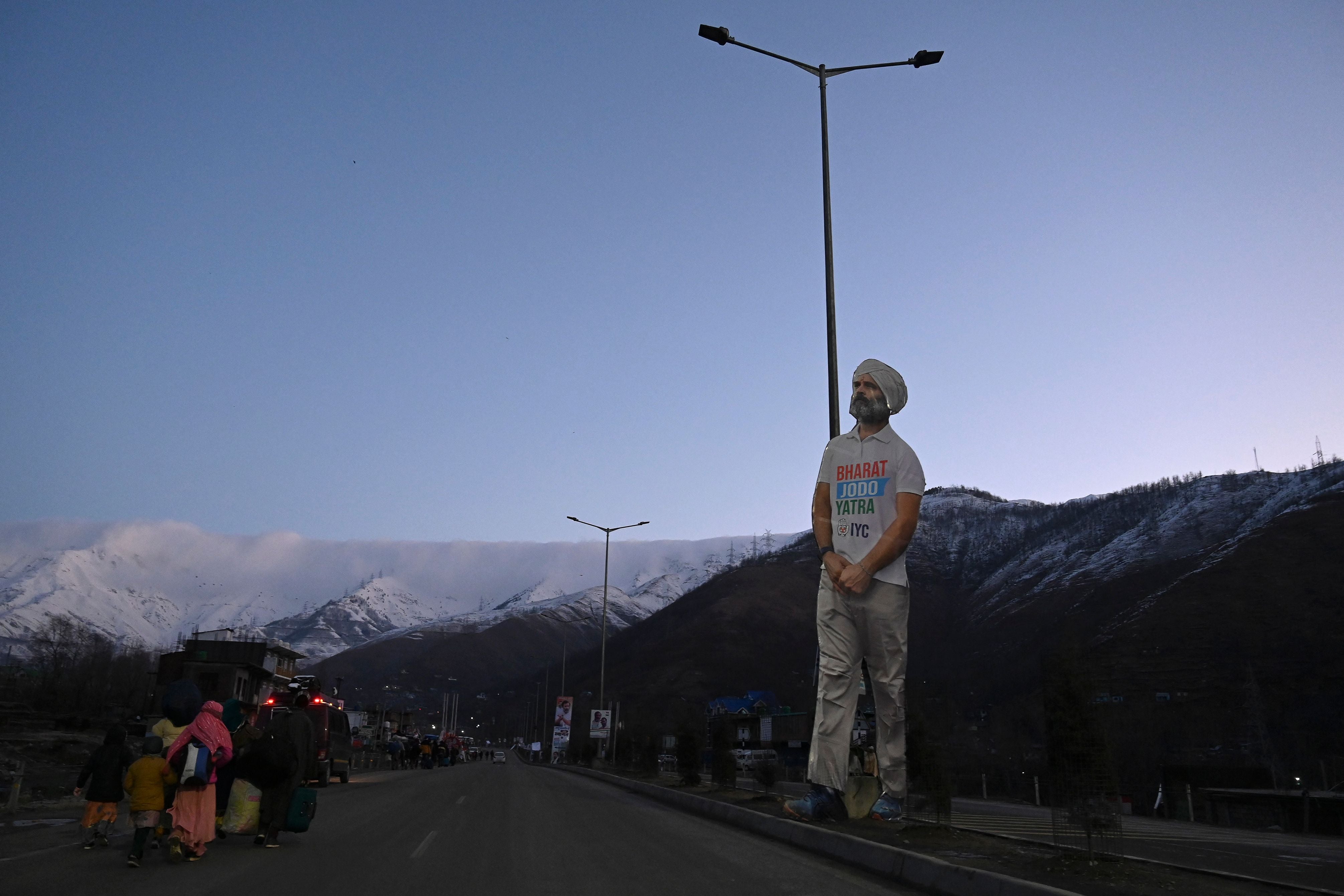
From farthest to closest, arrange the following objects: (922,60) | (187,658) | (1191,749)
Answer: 1. (187,658)
2. (1191,749)
3. (922,60)

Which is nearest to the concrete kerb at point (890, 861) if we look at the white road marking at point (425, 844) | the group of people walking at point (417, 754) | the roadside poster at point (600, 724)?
the white road marking at point (425, 844)

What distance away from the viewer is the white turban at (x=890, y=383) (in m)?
15.0

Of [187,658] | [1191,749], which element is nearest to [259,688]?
[187,658]

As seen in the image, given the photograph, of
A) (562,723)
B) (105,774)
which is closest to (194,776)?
(105,774)

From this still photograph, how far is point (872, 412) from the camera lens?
14.8 meters

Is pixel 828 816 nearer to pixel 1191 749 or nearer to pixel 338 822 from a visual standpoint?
pixel 338 822

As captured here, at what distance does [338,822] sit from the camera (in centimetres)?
1595

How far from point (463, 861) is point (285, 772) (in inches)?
107

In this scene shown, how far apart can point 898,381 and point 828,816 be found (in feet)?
21.9

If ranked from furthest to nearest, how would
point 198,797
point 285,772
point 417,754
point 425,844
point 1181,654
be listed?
point 1181,654
point 417,754
point 425,844
point 285,772
point 198,797

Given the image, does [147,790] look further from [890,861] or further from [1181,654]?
[1181,654]

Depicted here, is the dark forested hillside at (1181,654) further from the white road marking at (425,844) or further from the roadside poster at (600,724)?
the roadside poster at (600,724)

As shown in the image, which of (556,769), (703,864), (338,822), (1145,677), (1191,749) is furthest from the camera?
(1145,677)

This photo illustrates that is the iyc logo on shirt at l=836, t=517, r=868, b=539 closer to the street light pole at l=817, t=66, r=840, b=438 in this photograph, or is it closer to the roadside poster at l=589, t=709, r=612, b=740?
the street light pole at l=817, t=66, r=840, b=438
